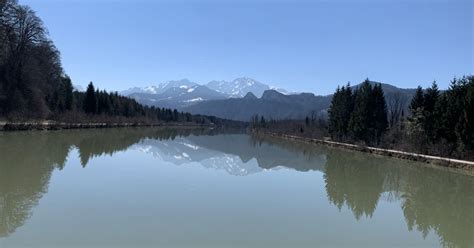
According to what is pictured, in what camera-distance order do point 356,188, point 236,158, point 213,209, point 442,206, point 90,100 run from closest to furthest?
point 213,209, point 442,206, point 356,188, point 236,158, point 90,100

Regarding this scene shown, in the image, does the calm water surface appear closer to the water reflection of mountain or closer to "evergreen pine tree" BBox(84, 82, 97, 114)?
the water reflection of mountain

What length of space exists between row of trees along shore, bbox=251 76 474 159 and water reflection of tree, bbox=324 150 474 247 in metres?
5.69

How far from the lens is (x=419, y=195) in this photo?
1750 cm

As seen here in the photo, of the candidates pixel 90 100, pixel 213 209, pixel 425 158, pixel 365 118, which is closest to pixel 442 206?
pixel 213 209

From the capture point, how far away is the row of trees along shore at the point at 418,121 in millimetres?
31219

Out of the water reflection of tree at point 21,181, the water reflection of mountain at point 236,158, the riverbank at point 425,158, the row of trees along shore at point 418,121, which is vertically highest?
the row of trees along shore at point 418,121

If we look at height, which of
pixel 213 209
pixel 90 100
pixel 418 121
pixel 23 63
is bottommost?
pixel 213 209

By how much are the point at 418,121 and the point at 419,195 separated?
22.2m

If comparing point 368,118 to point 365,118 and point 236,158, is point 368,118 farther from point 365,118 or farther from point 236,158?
point 236,158

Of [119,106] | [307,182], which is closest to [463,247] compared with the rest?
[307,182]

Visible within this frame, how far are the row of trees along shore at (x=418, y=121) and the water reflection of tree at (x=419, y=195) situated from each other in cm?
569

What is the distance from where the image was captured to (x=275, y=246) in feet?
29.4

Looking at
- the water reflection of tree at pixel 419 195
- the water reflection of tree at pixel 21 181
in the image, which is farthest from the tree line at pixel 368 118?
the water reflection of tree at pixel 21 181

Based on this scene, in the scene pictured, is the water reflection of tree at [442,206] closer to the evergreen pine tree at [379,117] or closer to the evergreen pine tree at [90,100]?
the evergreen pine tree at [379,117]
